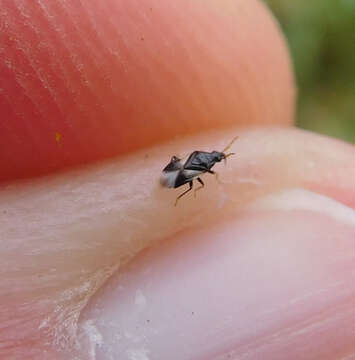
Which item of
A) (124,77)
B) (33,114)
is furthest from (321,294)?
(33,114)

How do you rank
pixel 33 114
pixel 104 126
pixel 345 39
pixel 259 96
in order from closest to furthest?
pixel 33 114 < pixel 104 126 < pixel 259 96 < pixel 345 39

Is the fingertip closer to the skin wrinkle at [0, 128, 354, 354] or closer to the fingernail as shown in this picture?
the skin wrinkle at [0, 128, 354, 354]

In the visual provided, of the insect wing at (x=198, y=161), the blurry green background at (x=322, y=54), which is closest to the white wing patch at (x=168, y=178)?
the insect wing at (x=198, y=161)

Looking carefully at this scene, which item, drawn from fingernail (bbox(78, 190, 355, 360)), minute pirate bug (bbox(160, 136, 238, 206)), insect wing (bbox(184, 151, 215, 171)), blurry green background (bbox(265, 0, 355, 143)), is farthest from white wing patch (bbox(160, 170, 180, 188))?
blurry green background (bbox(265, 0, 355, 143))

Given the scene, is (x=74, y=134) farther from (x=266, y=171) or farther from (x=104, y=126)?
(x=266, y=171)

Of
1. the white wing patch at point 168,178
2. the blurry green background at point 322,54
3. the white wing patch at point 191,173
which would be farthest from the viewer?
the blurry green background at point 322,54

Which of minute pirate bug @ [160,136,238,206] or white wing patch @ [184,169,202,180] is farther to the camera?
white wing patch @ [184,169,202,180]

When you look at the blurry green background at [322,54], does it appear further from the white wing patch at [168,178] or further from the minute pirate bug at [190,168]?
the white wing patch at [168,178]

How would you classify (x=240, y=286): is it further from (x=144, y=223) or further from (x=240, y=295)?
(x=144, y=223)
